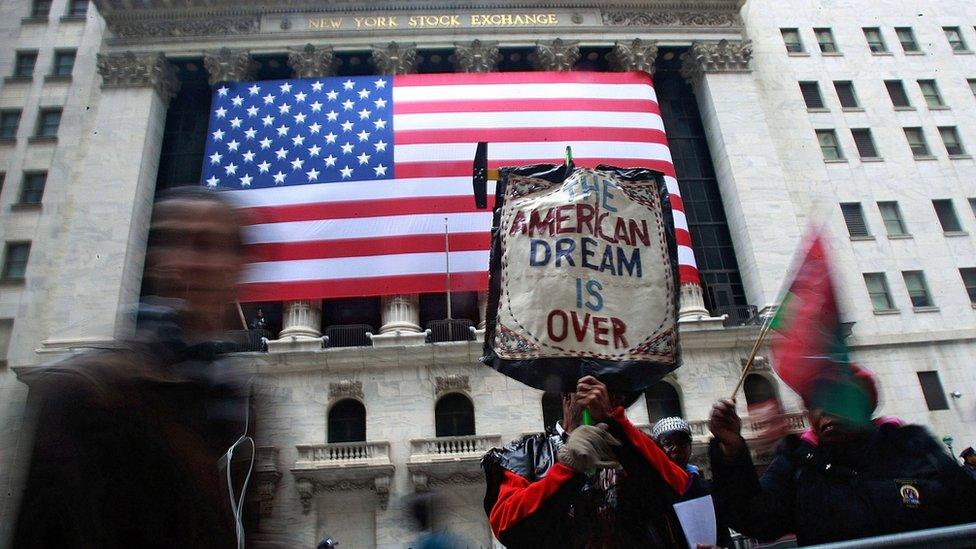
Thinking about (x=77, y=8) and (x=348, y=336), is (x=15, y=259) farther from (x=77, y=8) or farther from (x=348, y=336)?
(x=348, y=336)

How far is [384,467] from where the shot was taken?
2006 cm

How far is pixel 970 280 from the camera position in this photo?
26.1 m

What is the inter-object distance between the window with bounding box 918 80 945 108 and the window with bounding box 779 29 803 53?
232 inches

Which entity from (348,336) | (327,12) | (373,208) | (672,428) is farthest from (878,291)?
(327,12)

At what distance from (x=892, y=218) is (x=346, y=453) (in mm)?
24805

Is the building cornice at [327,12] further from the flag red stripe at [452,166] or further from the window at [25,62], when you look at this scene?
the flag red stripe at [452,166]

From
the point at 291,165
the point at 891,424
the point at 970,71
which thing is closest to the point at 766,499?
the point at 891,424

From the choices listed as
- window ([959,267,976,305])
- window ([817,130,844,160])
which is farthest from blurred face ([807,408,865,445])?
window ([817,130,844,160])

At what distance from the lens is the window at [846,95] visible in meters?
29.7

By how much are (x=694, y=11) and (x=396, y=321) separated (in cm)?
2139

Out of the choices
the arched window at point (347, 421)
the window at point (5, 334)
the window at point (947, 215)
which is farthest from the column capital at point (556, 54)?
the window at point (5, 334)

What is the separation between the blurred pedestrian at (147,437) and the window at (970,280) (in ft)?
103

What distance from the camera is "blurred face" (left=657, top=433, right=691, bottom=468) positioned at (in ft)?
19.8

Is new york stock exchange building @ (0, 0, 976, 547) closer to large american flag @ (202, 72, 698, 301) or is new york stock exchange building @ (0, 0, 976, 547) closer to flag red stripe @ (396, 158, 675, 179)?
large american flag @ (202, 72, 698, 301)
